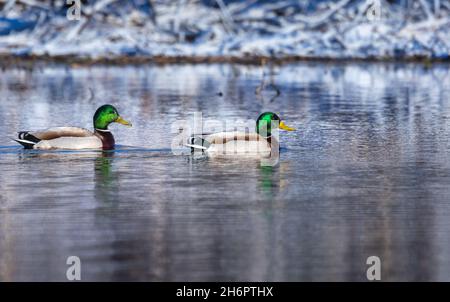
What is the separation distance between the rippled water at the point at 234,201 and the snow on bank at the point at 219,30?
1253 centimetres

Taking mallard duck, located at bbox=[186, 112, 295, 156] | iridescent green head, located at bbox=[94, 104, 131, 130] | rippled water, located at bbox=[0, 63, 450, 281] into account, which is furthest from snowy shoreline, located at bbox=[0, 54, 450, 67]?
mallard duck, located at bbox=[186, 112, 295, 156]

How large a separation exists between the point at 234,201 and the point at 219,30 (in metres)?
23.6

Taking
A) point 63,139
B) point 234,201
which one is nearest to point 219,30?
point 63,139

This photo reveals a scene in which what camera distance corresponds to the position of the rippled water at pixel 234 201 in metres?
8.34

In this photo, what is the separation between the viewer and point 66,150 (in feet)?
47.2

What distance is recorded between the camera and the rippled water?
8.34 m

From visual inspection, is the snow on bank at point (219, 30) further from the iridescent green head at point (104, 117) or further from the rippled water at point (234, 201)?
the iridescent green head at point (104, 117)

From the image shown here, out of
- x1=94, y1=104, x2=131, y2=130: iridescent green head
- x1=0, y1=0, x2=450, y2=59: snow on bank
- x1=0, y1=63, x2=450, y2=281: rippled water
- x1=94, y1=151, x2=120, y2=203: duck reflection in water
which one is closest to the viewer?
x1=0, y1=63, x2=450, y2=281: rippled water

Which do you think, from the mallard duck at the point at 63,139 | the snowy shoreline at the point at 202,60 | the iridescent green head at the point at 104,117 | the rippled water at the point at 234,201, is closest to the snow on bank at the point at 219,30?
the snowy shoreline at the point at 202,60

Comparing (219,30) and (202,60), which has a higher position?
(219,30)

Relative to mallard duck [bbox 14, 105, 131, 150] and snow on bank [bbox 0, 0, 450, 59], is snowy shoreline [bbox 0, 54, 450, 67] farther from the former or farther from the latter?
mallard duck [bbox 14, 105, 131, 150]

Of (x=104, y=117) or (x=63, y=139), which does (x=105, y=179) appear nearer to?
(x=63, y=139)

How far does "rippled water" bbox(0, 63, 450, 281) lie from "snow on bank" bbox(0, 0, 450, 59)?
12.5m

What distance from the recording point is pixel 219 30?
34.0m
